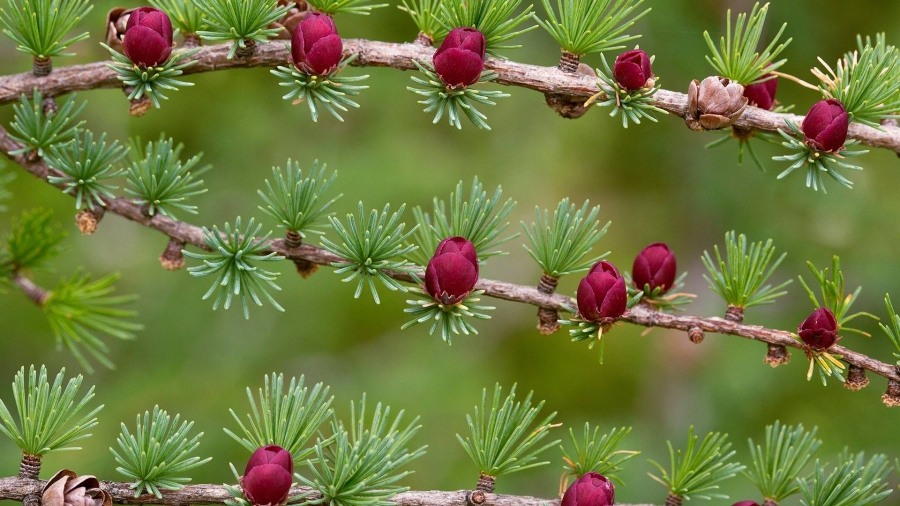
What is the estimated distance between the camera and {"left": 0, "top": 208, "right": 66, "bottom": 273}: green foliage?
3.99 ft

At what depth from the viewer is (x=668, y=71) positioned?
2.26m

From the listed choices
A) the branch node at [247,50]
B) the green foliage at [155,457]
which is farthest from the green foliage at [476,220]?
the green foliage at [155,457]

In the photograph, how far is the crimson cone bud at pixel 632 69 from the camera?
34.9 inches

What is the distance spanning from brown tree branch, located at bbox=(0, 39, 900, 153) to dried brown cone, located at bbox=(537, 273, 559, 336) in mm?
222

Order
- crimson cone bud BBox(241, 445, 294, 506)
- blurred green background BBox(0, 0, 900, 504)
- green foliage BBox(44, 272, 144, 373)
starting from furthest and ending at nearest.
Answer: blurred green background BBox(0, 0, 900, 504)
green foliage BBox(44, 272, 144, 373)
crimson cone bud BBox(241, 445, 294, 506)

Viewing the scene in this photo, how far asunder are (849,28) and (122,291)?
2293 millimetres

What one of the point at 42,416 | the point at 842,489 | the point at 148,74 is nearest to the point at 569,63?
the point at 148,74

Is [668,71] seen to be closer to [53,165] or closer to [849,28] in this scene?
[849,28]

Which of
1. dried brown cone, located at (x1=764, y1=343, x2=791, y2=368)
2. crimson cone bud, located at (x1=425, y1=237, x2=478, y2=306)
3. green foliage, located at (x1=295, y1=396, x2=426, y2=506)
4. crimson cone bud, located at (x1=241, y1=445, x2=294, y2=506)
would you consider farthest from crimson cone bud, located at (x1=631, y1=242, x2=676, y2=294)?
crimson cone bud, located at (x1=241, y1=445, x2=294, y2=506)

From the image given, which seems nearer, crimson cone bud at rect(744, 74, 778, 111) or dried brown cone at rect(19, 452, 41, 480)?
dried brown cone at rect(19, 452, 41, 480)

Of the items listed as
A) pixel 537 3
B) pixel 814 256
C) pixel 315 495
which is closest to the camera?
pixel 315 495

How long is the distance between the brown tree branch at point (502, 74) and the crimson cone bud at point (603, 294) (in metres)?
0.20

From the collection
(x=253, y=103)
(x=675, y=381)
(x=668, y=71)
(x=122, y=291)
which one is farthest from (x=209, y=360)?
(x=668, y=71)

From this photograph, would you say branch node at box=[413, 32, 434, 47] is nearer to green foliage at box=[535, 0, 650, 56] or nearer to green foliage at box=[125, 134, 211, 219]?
green foliage at box=[535, 0, 650, 56]
